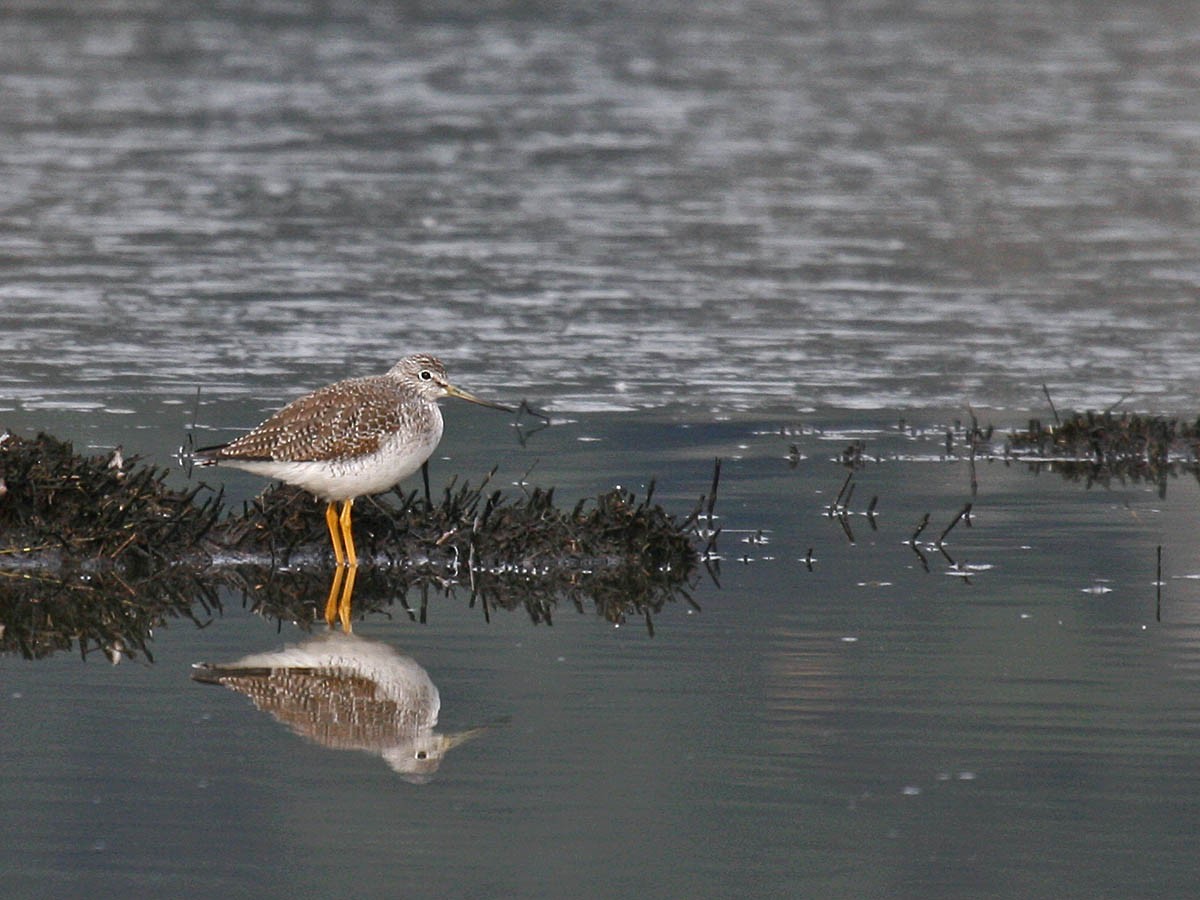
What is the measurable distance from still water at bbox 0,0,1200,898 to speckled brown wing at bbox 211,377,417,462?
92 centimetres

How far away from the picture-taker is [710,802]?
809 centimetres

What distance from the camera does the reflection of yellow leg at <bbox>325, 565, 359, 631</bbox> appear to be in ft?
35.3

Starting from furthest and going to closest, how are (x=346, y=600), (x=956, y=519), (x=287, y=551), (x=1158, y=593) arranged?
(x=956, y=519) < (x=287, y=551) < (x=1158, y=593) < (x=346, y=600)

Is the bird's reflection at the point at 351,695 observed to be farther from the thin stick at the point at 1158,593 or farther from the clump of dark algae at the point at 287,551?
the thin stick at the point at 1158,593

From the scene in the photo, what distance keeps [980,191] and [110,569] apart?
1900 cm

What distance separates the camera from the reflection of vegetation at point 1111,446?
48.4 ft

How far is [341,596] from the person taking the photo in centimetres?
1118

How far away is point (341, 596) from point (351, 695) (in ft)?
6.08

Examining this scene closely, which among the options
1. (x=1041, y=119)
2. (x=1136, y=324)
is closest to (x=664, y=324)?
(x=1136, y=324)

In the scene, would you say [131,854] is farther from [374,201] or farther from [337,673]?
[374,201]

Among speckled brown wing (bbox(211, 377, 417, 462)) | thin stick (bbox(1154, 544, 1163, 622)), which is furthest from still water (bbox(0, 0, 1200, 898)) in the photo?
speckled brown wing (bbox(211, 377, 417, 462))

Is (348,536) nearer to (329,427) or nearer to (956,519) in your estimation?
(329,427)

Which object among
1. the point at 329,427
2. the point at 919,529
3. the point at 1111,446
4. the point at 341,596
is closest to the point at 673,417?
the point at 1111,446

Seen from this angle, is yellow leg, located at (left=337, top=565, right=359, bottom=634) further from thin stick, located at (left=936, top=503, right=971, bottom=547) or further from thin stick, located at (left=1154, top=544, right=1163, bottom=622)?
thin stick, located at (left=1154, top=544, right=1163, bottom=622)
